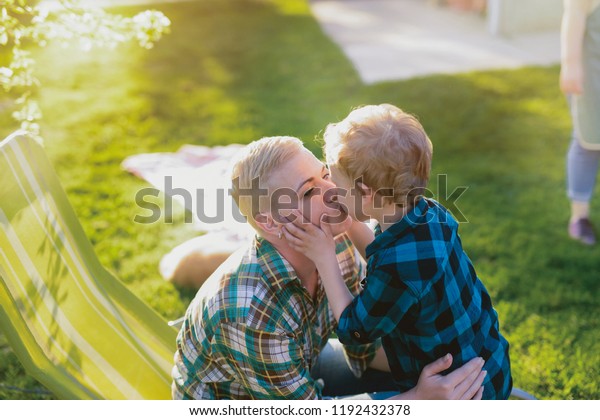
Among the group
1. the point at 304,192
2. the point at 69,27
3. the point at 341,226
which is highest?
the point at 69,27

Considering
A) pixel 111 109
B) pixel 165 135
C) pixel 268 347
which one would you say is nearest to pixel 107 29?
pixel 268 347

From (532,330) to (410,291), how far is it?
187 cm

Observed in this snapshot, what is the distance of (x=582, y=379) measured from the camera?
3205mm

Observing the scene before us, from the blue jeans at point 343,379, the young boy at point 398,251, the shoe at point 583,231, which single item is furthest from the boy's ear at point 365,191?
the shoe at point 583,231

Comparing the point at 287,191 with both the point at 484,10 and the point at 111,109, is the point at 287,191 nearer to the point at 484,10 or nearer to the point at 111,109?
the point at 111,109

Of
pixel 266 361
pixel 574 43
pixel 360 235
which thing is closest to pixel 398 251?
pixel 360 235

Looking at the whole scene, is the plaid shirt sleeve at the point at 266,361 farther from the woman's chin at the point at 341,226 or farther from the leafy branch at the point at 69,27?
the leafy branch at the point at 69,27

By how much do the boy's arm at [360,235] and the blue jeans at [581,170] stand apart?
240 centimetres

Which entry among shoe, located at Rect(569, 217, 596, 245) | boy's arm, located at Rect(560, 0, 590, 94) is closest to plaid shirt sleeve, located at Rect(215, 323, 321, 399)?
boy's arm, located at Rect(560, 0, 590, 94)

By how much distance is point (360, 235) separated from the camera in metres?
2.50

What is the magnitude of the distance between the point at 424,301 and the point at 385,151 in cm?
49

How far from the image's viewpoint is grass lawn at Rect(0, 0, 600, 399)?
148 inches

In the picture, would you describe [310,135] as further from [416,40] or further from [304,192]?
[304,192]

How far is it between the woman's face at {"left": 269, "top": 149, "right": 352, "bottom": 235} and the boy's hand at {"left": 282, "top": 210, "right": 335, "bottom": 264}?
32 millimetres
